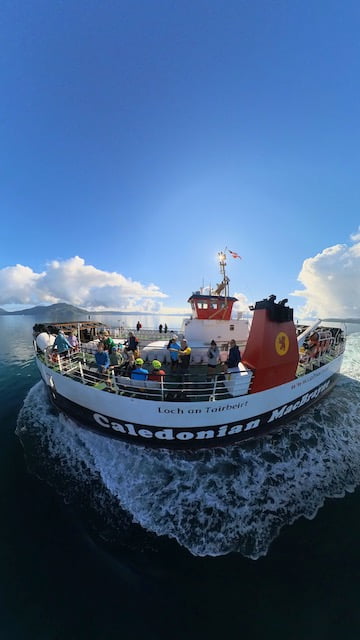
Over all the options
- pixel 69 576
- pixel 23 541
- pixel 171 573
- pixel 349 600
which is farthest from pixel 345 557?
pixel 23 541

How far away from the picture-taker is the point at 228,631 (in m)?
3.53

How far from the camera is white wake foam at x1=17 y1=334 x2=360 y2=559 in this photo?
5102mm

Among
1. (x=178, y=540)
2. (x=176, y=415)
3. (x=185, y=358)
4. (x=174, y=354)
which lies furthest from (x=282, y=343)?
(x=178, y=540)

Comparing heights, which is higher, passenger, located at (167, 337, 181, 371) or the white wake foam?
passenger, located at (167, 337, 181, 371)

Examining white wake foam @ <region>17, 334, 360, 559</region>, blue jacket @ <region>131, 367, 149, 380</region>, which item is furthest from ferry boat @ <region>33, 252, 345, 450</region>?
white wake foam @ <region>17, 334, 360, 559</region>

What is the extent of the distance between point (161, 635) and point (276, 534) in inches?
122

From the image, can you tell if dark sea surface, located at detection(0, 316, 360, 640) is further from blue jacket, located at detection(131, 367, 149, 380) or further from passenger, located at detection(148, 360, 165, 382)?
blue jacket, located at detection(131, 367, 149, 380)

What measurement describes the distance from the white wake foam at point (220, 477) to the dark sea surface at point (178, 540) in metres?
0.04

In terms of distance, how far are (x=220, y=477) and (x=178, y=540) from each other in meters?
2.04

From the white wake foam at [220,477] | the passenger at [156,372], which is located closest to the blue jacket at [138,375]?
the passenger at [156,372]

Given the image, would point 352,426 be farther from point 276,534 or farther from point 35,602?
point 35,602

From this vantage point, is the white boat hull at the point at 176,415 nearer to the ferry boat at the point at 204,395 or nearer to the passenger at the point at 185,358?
the ferry boat at the point at 204,395

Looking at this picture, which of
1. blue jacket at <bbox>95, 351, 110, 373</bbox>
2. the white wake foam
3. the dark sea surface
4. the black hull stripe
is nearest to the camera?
the dark sea surface

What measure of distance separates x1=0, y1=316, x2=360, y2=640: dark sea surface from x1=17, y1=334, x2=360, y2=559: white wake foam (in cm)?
4
